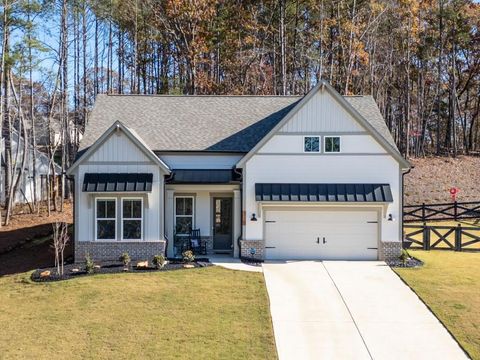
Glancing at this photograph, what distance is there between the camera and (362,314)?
37.6 feet

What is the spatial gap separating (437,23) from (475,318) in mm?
36044

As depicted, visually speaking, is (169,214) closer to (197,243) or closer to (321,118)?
Result: (197,243)

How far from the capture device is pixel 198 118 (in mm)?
20359

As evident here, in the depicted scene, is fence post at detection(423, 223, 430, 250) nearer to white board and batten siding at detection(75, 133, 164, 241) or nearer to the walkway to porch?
the walkway to porch

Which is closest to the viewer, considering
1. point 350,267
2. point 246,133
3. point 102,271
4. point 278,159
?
point 102,271

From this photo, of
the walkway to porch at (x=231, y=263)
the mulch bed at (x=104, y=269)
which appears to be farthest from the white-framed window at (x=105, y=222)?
the walkway to porch at (x=231, y=263)

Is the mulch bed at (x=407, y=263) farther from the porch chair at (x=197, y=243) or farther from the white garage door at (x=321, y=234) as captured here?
the porch chair at (x=197, y=243)

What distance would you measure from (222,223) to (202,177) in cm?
214

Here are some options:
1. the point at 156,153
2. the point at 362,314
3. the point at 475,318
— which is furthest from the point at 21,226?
the point at 475,318

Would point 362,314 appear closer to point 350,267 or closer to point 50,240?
point 350,267

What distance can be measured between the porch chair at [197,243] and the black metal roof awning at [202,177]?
2105mm

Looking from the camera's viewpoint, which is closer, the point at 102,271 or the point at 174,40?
the point at 102,271

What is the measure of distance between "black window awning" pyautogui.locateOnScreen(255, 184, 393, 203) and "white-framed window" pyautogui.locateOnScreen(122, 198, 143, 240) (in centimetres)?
450

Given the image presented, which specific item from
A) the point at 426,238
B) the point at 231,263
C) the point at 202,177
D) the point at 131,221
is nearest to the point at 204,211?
the point at 202,177
